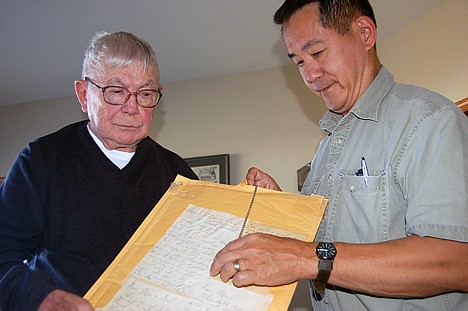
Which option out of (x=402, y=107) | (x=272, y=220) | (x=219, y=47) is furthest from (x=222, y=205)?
(x=219, y=47)

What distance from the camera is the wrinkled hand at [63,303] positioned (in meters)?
0.91

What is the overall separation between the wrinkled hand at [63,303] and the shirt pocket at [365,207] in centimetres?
59

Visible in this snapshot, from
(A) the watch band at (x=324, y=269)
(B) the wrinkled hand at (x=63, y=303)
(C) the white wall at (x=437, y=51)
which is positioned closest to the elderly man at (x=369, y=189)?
(A) the watch band at (x=324, y=269)

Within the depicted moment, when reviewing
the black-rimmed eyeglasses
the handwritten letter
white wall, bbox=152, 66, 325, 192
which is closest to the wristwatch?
the handwritten letter

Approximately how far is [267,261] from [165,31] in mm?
2502

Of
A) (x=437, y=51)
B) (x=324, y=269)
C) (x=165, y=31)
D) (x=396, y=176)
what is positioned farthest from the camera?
(x=165, y=31)

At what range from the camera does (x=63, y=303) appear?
36.3 inches

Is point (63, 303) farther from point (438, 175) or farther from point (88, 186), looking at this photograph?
point (438, 175)

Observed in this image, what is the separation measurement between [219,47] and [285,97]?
0.61 m

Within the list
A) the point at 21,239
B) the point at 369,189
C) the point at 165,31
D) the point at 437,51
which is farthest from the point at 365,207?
the point at 165,31

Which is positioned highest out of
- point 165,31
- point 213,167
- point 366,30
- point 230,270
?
point 165,31

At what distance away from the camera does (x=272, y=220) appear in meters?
1.06

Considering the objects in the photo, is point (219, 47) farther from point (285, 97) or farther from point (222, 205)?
point (222, 205)

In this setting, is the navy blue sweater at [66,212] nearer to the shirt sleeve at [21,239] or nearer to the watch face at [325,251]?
the shirt sleeve at [21,239]
